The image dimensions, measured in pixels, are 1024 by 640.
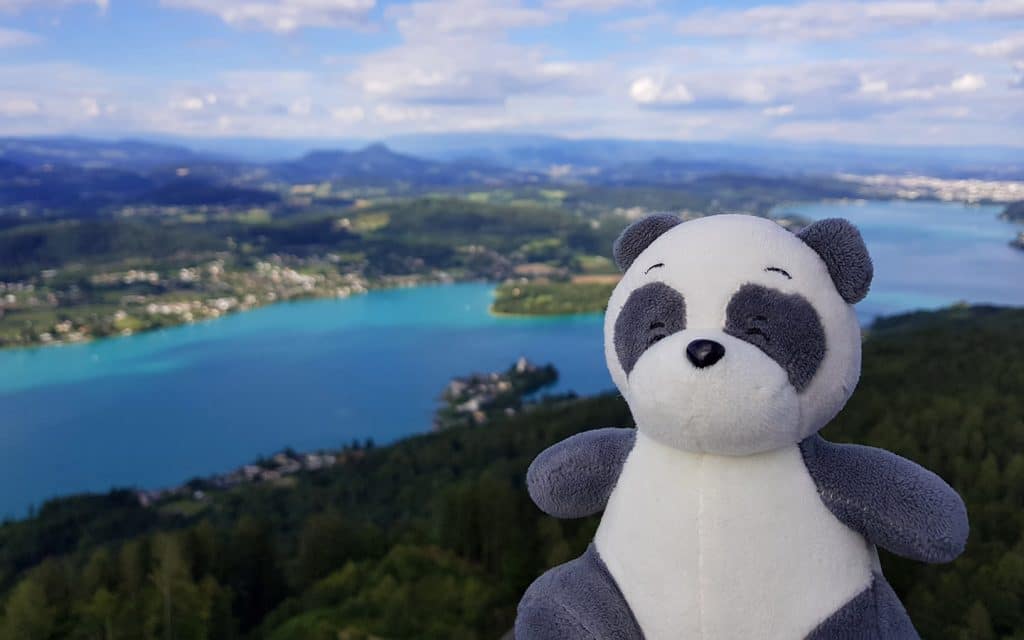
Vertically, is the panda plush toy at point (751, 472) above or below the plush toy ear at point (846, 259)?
below

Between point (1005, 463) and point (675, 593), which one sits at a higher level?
point (675, 593)

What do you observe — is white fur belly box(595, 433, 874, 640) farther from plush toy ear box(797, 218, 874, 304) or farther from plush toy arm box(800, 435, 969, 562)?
plush toy ear box(797, 218, 874, 304)

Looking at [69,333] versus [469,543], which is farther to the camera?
[69,333]

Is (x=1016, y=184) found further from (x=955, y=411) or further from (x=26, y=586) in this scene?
(x=26, y=586)

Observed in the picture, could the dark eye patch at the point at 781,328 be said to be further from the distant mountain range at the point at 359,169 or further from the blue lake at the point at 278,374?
the distant mountain range at the point at 359,169

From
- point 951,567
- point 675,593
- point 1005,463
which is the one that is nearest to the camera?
point 675,593

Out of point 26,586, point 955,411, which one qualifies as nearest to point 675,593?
point 26,586

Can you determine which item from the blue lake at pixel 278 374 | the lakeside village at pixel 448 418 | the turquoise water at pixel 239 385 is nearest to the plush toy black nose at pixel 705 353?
the blue lake at pixel 278 374
